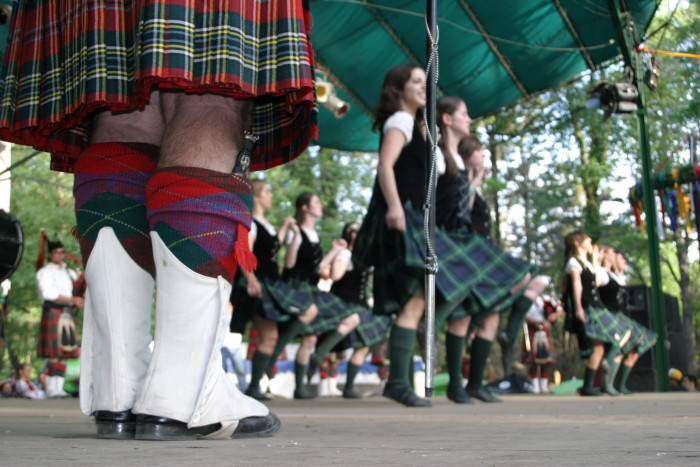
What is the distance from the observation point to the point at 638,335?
984 centimetres

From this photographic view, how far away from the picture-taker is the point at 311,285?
818 cm

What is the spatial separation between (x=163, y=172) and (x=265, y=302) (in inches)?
214

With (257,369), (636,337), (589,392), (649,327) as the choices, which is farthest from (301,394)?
(649,327)

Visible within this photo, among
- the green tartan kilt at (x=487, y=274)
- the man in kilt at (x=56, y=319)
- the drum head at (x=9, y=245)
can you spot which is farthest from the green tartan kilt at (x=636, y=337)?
the drum head at (x=9, y=245)

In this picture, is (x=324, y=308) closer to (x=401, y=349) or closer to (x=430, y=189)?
(x=401, y=349)

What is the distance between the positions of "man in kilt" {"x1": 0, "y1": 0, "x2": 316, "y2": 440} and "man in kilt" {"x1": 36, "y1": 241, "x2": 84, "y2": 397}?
8278mm

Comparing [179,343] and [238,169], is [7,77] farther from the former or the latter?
[179,343]

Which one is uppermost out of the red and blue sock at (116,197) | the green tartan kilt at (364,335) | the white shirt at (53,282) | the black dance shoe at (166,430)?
the white shirt at (53,282)

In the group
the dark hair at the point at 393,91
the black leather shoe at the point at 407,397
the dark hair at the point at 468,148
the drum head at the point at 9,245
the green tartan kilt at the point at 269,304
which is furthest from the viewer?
the green tartan kilt at the point at 269,304

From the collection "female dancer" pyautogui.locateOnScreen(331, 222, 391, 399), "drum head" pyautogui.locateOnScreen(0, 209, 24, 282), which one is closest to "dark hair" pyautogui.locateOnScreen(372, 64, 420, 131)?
"drum head" pyautogui.locateOnScreen(0, 209, 24, 282)

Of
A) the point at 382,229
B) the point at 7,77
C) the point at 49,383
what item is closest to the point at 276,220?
A: the point at 49,383

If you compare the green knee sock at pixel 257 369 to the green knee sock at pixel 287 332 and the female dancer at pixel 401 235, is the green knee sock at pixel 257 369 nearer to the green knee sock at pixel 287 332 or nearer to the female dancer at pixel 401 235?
the green knee sock at pixel 287 332

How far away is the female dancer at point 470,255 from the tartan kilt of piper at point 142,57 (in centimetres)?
334

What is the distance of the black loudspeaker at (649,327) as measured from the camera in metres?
13.4
